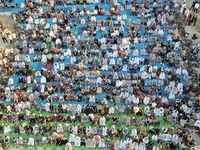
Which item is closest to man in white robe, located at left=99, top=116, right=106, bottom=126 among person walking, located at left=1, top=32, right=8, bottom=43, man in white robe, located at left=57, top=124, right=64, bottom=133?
man in white robe, located at left=57, top=124, right=64, bottom=133

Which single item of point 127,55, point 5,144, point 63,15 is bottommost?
point 5,144

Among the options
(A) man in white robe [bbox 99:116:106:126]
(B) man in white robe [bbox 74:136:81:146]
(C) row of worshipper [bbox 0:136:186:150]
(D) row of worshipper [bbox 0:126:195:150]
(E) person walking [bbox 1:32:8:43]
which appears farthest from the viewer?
(E) person walking [bbox 1:32:8:43]

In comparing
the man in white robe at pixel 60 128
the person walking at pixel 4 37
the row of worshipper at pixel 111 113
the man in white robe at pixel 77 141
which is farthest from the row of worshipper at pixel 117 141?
the person walking at pixel 4 37

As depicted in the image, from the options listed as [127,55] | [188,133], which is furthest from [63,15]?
[188,133]

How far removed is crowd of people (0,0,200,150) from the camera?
2730 cm

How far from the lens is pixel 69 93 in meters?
30.1

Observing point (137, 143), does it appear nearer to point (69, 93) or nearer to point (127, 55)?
point (69, 93)

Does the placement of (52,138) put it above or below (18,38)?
below

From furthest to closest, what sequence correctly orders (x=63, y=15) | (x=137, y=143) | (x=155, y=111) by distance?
(x=63, y=15) < (x=155, y=111) < (x=137, y=143)

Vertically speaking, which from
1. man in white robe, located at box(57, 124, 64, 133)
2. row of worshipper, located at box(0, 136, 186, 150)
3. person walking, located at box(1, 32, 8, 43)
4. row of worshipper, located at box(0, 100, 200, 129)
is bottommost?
row of worshipper, located at box(0, 136, 186, 150)

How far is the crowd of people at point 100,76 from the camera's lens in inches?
1075

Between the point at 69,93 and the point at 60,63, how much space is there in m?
3.57

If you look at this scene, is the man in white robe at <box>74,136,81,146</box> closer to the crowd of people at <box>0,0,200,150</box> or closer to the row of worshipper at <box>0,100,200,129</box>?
the crowd of people at <box>0,0,200,150</box>

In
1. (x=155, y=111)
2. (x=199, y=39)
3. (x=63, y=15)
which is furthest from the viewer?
(x=63, y=15)
